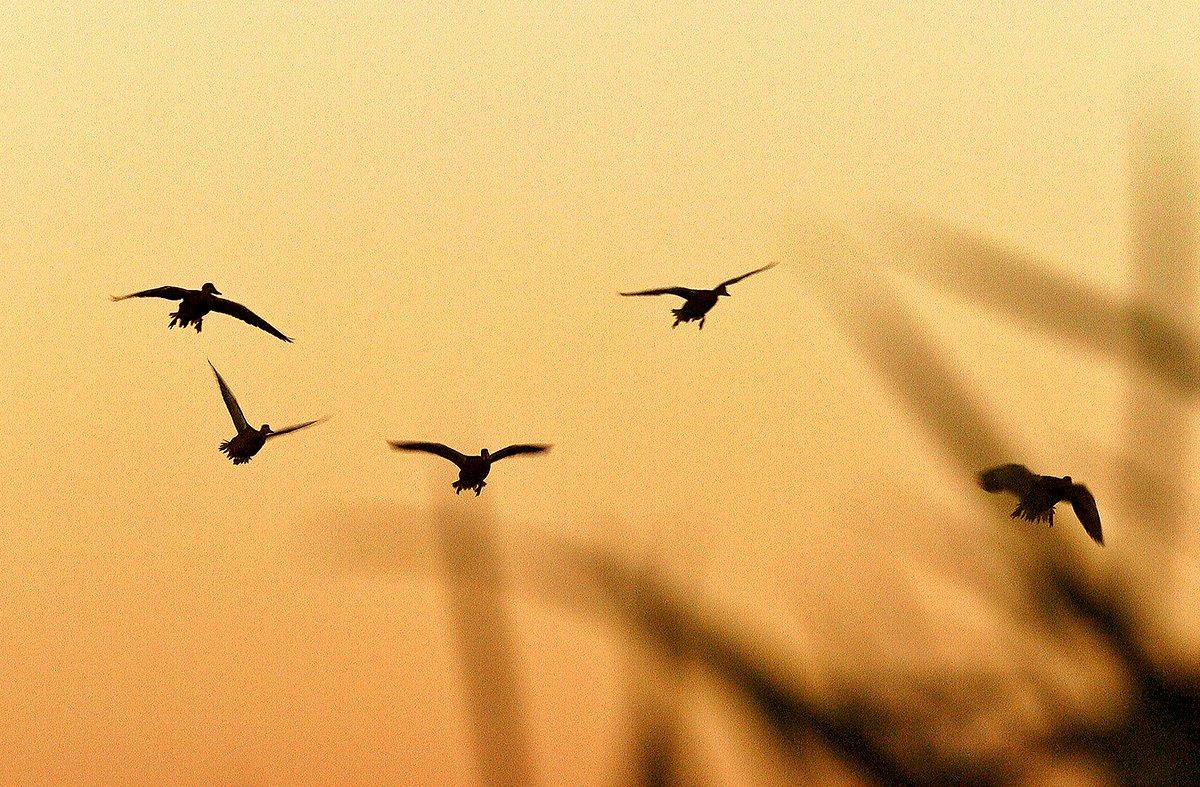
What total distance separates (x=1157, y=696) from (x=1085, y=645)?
33 cm

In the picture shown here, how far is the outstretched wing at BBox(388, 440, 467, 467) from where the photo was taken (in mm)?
2025

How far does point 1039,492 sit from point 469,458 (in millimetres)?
941

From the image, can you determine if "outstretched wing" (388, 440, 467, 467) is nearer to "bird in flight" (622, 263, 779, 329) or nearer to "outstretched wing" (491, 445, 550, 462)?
"outstretched wing" (491, 445, 550, 462)

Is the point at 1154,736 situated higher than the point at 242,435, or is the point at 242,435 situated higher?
the point at 242,435

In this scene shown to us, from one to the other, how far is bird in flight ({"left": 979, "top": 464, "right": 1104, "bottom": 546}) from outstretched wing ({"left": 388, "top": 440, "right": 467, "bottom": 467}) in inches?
33.6

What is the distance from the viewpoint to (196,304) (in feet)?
6.72

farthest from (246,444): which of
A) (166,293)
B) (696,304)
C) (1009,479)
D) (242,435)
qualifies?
(1009,479)

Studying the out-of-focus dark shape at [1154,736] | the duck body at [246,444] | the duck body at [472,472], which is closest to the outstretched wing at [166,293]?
the duck body at [246,444]

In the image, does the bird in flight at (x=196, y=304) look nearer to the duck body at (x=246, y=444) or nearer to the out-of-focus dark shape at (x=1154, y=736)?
the duck body at (x=246, y=444)

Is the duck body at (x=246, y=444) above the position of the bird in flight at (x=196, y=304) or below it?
below

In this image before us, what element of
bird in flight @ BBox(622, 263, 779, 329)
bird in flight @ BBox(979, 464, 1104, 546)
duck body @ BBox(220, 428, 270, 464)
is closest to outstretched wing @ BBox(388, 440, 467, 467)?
duck body @ BBox(220, 428, 270, 464)

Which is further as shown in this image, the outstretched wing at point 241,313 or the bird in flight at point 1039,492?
the outstretched wing at point 241,313

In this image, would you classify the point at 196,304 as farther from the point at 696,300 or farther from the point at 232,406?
the point at 696,300

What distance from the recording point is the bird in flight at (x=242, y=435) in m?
2.05
